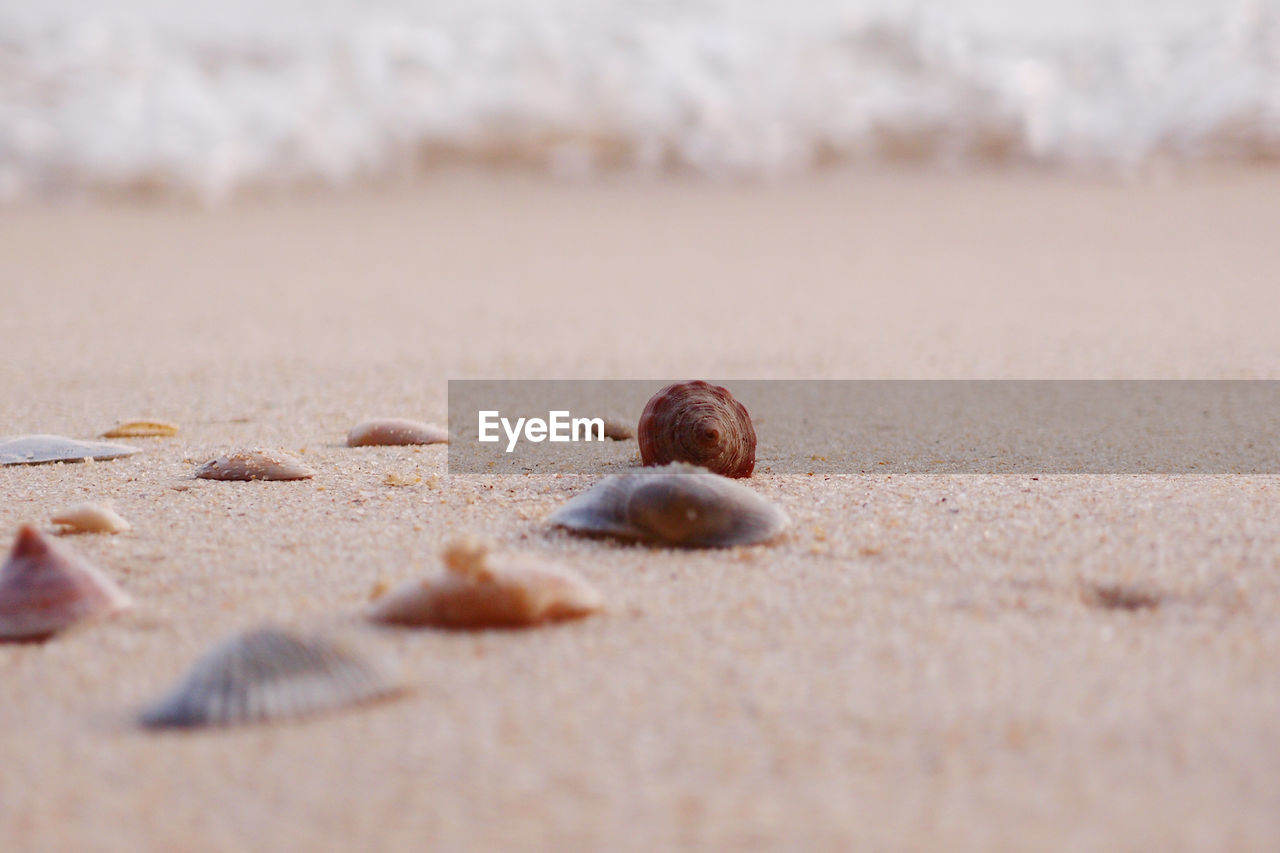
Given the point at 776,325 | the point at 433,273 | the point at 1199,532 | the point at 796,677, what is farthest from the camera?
the point at 433,273

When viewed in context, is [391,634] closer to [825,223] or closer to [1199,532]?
[1199,532]

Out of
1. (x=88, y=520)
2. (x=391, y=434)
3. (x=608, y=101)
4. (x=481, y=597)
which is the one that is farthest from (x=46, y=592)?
(x=608, y=101)

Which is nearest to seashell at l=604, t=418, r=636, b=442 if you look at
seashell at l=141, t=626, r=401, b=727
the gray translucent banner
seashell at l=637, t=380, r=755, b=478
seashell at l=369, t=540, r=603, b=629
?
the gray translucent banner

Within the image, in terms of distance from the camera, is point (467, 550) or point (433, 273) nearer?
point (467, 550)

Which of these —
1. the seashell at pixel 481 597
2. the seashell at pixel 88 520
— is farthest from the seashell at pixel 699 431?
the seashell at pixel 88 520

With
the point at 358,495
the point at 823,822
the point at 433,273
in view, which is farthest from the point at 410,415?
the point at 433,273

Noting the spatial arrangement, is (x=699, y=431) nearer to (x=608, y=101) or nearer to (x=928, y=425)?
(x=928, y=425)

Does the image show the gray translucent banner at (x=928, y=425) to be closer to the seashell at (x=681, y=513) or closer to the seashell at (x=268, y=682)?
the seashell at (x=681, y=513)
